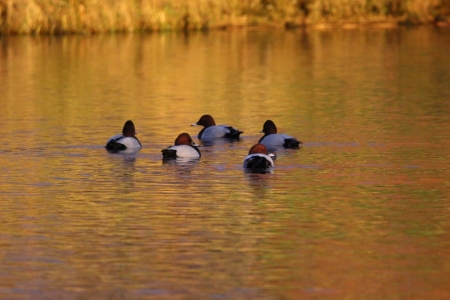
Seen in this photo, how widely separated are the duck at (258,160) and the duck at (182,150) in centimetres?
131

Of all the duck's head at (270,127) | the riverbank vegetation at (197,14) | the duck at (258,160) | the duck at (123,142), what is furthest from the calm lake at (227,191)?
the riverbank vegetation at (197,14)

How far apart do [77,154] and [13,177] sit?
251cm

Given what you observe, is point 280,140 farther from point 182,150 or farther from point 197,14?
point 197,14

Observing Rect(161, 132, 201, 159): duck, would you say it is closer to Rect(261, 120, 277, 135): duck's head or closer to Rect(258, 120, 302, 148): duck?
Rect(258, 120, 302, 148): duck

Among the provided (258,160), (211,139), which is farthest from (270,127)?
(258,160)

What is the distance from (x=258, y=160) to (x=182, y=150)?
165 cm

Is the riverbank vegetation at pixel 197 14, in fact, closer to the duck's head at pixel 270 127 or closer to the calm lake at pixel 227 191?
the calm lake at pixel 227 191

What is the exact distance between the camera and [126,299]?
9883mm

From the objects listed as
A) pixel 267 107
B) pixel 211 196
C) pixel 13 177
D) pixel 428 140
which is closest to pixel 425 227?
pixel 211 196

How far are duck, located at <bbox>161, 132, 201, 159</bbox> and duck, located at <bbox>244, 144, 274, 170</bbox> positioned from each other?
1312 mm

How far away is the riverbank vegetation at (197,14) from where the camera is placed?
47938 mm

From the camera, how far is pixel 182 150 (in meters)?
18.0

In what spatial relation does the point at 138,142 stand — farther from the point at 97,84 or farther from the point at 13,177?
the point at 97,84

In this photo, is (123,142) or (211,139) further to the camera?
(211,139)
